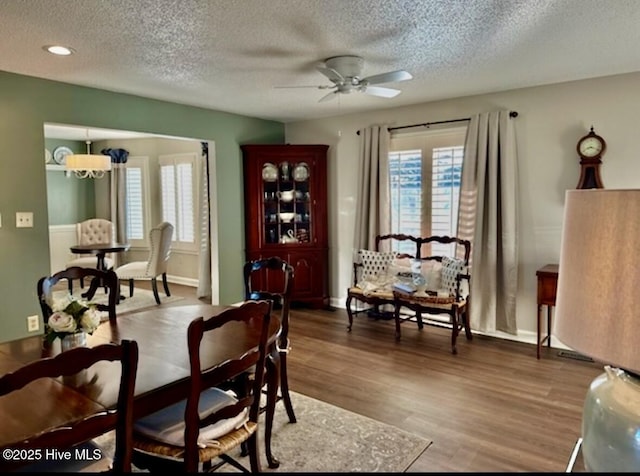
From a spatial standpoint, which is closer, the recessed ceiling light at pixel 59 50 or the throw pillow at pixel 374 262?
the recessed ceiling light at pixel 59 50

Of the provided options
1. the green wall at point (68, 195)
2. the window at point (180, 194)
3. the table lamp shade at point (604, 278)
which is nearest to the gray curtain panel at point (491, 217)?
the table lamp shade at point (604, 278)

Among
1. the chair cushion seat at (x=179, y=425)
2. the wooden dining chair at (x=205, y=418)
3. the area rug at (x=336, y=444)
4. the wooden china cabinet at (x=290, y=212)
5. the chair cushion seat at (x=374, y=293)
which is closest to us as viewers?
the wooden dining chair at (x=205, y=418)

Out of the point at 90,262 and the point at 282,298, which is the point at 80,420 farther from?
the point at 90,262

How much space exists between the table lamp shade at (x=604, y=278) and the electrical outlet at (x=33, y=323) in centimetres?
418

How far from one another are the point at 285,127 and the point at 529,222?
3.52 meters

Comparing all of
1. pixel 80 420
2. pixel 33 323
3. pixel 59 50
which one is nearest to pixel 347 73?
pixel 59 50

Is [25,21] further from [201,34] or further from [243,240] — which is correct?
[243,240]

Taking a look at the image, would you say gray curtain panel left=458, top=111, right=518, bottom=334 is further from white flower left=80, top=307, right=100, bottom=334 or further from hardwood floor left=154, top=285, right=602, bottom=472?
white flower left=80, top=307, right=100, bottom=334

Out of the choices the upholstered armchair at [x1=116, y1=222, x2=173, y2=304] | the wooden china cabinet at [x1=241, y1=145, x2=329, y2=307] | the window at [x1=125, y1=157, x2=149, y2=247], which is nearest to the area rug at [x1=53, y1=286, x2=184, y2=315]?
the upholstered armchair at [x1=116, y1=222, x2=173, y2=304]

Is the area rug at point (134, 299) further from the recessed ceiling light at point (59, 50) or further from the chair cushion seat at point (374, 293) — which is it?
the recessed ceiling light at point (59, 50)

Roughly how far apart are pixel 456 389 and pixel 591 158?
2.37m

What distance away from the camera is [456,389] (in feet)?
11.0

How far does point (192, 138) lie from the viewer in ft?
16.6

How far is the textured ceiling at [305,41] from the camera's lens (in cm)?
245
